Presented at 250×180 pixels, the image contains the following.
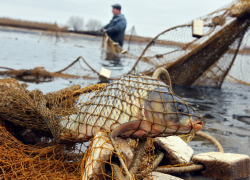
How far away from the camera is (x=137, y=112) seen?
7.10 feet

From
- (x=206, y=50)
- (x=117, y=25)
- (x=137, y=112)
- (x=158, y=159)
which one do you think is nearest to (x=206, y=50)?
(x=206, y=50)

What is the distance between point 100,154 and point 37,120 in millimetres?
1370

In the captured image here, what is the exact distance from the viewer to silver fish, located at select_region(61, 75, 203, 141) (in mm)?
2102

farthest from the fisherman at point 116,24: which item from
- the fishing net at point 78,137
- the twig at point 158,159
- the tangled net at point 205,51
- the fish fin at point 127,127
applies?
the fish fin at point 127,127

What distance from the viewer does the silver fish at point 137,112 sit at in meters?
2.10

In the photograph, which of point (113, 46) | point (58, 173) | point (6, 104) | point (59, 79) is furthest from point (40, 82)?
point (113, 46)

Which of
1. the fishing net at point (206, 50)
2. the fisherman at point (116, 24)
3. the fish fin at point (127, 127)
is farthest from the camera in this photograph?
the fisherman at point (116, 24)

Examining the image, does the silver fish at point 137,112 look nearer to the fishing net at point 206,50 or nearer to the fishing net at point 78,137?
the fishing net at point 78,137

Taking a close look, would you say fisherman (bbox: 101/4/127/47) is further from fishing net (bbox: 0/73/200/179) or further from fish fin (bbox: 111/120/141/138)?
fish fin (bbox: 111/120/141/138)

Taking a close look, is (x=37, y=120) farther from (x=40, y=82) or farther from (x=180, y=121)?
(x=40, y=82)

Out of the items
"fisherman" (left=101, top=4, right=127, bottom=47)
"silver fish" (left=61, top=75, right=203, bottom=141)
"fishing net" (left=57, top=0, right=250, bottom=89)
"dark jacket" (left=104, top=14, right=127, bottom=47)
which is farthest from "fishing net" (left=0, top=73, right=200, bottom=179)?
"dark jacket" (left=104, top=14, right=127, bottom=47)

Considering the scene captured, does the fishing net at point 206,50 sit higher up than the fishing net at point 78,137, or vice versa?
the fishing net at point 206,50

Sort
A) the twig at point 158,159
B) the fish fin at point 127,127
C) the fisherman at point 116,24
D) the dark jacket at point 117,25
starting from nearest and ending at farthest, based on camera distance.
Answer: the fish fin at point 127,127 → the twig at point 158,159 → the fisherman at point 116,24 → the dark jacket at point 117,25

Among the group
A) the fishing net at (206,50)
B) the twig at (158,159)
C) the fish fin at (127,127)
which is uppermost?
the fishing net at (206,50)
